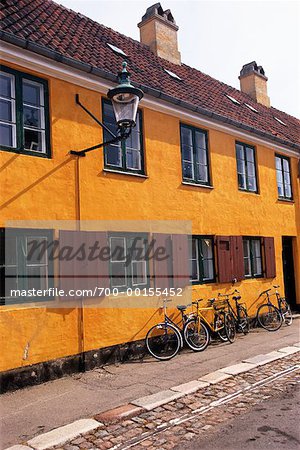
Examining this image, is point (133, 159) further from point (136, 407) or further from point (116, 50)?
point (136, 407)

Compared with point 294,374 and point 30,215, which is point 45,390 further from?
point 294,374

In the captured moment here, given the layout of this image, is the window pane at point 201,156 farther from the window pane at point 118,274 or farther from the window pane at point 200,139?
the window pane at point 118,274

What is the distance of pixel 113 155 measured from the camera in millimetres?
8531

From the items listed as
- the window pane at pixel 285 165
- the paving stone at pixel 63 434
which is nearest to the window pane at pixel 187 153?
the window pane at pixel 285 165

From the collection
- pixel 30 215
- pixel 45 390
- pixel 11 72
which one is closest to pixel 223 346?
pixel 45 390

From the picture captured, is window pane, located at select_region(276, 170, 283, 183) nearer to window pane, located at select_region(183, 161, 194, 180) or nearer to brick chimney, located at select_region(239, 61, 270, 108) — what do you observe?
window pane, located at select_region(183, 161, 194, 180)

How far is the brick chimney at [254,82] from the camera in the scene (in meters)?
17.7

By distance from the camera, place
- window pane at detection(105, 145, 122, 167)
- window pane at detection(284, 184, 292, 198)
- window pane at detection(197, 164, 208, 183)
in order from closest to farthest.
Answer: window pane at detection(105, 145, 122, 167) → window pane at detection(197, 164, 208, 183) → window pane at detection(284, 184, 292, 198)

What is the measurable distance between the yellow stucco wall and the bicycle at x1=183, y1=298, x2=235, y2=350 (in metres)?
0.56

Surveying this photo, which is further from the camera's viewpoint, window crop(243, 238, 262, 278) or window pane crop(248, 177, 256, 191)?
window pane crop(248, 177, 256, 191)

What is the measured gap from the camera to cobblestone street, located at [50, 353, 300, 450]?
462 centimetres

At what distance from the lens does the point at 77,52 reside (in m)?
8.43

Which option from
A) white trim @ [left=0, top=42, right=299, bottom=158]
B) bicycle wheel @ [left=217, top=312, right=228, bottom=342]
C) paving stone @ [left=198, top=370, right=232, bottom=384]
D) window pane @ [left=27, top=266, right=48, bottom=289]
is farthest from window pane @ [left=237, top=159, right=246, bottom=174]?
window pane @ [left=27, top=266, right=48, bottom=289]

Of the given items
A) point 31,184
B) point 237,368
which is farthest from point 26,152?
point 237,368
